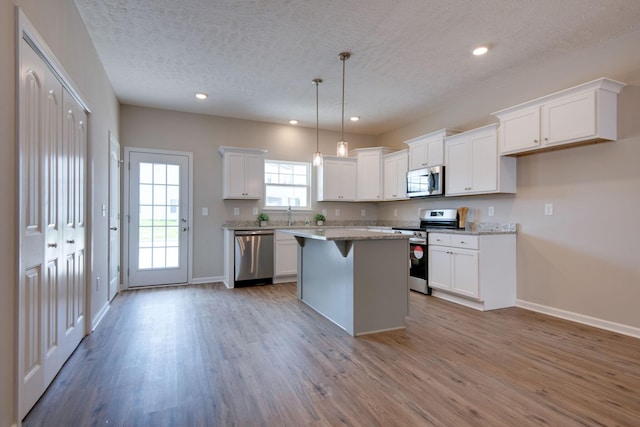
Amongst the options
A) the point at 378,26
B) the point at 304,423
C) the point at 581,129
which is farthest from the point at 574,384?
the point at 378,26

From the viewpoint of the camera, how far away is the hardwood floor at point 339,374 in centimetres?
176

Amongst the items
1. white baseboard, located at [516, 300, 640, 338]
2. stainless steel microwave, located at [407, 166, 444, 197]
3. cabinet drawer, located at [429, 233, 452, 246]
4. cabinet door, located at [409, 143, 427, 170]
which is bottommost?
white baseboard, located at [516, 300, 640, 338]

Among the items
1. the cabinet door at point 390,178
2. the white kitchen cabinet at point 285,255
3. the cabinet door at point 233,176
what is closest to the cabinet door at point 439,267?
the cabinet door at point 390,178

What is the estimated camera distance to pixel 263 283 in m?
5.20

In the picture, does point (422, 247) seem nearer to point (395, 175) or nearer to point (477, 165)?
point (477, 165)

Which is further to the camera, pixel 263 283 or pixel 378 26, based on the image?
pixel 263 283

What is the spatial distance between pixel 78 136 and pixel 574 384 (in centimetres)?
401

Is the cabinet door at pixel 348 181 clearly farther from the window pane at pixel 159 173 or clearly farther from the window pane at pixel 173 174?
the window pane at pixel 159 173

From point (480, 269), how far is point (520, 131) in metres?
1.58

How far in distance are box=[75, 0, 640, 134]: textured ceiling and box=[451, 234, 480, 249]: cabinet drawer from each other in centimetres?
192

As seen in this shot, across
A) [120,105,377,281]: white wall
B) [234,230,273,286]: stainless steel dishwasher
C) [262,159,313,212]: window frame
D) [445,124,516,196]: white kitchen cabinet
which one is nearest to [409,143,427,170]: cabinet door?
[445,124,516,196]: white kitchen cabinet

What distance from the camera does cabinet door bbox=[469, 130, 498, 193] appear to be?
387 cm

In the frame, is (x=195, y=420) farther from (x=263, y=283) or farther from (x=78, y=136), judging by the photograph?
(x=263, y=283)

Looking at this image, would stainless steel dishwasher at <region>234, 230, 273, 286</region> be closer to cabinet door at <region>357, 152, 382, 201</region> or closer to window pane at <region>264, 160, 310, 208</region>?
window pane at <region>264, 160, 310, 208</region>
